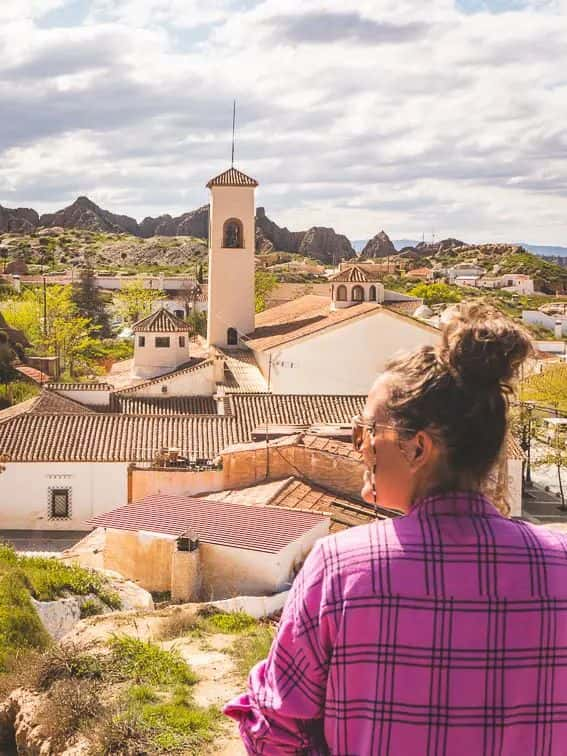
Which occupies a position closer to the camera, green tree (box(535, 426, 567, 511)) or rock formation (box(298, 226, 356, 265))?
green tree (box(535, 426, 567, 511))

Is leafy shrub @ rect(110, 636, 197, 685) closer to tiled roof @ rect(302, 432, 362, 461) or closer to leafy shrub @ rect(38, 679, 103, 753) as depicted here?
leafy shrub @ rect(38, 679, 103, 753)

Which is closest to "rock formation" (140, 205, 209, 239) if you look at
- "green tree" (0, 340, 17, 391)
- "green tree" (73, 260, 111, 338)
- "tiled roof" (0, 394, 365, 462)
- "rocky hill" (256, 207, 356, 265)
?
"rocky hill" (256, 207, 356, 265)

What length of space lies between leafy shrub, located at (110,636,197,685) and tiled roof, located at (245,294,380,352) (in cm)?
2079

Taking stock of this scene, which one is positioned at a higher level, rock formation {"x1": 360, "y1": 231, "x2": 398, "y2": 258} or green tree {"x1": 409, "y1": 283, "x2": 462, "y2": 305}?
rock formation {"x1": 360, "y1": 231, "x2": 398, "y2": 258}

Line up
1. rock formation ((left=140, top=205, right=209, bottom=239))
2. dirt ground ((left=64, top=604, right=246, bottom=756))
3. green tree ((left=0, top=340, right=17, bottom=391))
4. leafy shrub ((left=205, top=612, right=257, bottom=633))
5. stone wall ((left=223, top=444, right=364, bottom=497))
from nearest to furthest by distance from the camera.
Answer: dirt ground ((left=64, top=604, right=246, bottom=756)) < leafy shrub ((left=205, top=612, right=257, bottom=633)) < stone wall ((left=223, top=444, right=364, bottom=497)) < green tree ((left=0, top=340, right=17, bottom=391)) < rock formation ((left=140, top=205, right=209, bottom=239))

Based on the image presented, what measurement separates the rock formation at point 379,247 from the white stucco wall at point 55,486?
10367 cm

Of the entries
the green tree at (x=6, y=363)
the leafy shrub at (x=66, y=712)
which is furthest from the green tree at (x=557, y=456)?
the leafy shrub at (x=66, y=712)

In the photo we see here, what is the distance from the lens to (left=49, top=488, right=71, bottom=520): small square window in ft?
66.6

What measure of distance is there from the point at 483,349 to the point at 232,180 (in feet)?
110

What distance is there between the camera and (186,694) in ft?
20.5

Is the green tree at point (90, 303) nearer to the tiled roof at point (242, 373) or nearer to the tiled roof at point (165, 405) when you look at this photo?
the tiled roof at point (242, 373)

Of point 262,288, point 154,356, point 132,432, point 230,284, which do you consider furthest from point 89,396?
point 262,288

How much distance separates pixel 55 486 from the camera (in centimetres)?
2027

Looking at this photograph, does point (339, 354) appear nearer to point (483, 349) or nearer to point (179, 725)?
point (179, 725)
